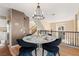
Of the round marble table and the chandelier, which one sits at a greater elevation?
the chandelier

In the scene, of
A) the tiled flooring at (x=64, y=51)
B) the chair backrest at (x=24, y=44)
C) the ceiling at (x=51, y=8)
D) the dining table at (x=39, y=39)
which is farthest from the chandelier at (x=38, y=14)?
→ the tiled flooring at (x=64, y=51)

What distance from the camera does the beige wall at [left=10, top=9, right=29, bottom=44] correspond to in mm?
1749

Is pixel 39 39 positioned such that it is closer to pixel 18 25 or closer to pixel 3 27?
pixel 18 25

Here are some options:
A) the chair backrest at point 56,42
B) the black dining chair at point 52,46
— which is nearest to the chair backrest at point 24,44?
the black dining chair at point 52,46

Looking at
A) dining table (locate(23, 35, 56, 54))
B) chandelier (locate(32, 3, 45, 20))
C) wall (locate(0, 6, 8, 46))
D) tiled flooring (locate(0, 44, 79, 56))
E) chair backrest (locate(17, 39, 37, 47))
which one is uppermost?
chandelier (locate(32, 3, 45, 20))

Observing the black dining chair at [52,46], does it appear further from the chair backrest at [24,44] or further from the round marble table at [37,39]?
the chair backrest at [24,44]

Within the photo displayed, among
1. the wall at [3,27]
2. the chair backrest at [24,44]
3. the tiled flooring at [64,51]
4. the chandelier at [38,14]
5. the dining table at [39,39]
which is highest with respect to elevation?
the chandelier at [38,14]

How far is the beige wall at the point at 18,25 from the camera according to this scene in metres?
1.75

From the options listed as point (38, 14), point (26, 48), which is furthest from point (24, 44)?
point (38, 14)

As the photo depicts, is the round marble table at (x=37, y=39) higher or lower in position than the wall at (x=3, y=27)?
lower

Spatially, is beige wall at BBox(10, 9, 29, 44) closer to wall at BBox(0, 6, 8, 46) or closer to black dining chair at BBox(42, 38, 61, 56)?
wall at BBox(0, 6, 8, 46)

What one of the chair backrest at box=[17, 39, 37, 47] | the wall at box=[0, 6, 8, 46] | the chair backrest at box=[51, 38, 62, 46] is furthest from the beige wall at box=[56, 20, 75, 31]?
the wall at box=[0, 6, 8, 46]

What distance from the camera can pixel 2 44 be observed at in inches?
69.6

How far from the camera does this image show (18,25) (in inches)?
70.0
